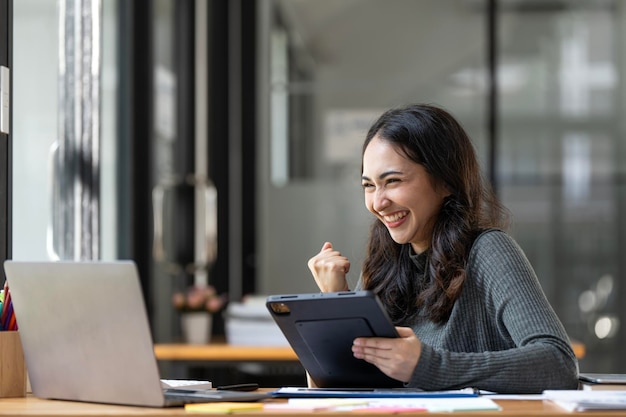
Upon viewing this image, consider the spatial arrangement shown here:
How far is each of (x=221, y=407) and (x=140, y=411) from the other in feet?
0.41

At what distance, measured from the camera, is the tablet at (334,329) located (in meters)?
1.94

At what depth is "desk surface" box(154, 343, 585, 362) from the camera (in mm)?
4141

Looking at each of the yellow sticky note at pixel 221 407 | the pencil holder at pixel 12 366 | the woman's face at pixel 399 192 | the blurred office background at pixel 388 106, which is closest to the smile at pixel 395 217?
the woman's face at pixel 399 192

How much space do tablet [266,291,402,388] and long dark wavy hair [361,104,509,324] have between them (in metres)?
0.31

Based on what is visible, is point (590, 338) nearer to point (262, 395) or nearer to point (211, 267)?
point (211, 267)

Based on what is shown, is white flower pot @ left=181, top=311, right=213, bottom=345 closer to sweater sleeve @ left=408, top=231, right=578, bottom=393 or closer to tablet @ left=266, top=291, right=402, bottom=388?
sweater sleeve @ left=408, top=231, right=578, bottom=393

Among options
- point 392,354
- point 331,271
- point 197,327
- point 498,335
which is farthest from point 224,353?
point 392,354

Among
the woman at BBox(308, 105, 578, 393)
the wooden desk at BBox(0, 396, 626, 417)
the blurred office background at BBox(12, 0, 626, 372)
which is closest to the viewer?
the wooden desk at BBox(0, 396, 626, 417)

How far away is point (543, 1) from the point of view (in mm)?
Result: 5719

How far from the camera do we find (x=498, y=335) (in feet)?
7.64

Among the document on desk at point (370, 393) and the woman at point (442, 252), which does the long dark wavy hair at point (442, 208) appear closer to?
the woman at point (442, 252)

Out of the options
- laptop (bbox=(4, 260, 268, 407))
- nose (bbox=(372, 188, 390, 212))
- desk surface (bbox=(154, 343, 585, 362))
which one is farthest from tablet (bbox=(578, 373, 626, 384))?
desk surface (bbox=(154, 343, 585, 362))

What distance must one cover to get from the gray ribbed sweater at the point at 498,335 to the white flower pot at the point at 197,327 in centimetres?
230

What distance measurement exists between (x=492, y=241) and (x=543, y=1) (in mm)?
3651
